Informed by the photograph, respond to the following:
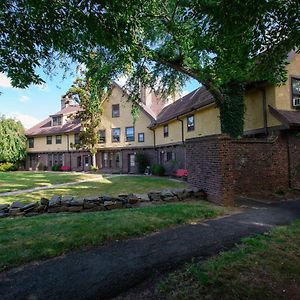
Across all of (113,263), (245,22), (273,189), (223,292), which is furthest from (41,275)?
(273,189)

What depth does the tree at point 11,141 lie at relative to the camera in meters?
37.6

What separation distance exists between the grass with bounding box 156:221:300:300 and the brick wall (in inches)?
201

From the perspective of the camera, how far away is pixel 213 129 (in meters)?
17.5

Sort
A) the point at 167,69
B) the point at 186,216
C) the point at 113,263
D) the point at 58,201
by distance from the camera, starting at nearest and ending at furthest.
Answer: the point at 113,263 < the point at 186,216 < the point at 58,201 < the point at 167,69

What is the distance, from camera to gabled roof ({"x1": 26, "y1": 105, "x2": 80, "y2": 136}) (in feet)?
123

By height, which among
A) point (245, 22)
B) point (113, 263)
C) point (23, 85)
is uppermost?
point (245, 22)

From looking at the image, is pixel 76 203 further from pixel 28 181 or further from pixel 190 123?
pixel 190 123

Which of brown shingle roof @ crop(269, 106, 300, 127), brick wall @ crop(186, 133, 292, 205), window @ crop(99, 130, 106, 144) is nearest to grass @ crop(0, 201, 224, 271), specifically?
brick wall @ crop(186, 133, 292, 205)

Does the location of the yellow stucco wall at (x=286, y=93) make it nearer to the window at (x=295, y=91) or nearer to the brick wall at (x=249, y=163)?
the window at (x=295, y=91)

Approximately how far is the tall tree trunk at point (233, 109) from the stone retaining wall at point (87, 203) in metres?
5.10

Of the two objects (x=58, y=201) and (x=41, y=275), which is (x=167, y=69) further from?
(x=41, y=275)

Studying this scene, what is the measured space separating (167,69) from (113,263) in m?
13.6

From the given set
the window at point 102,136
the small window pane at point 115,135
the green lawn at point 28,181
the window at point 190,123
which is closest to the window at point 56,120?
the window at point 102,136

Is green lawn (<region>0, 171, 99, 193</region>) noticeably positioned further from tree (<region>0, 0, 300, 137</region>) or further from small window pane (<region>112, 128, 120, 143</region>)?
tree (<region>0, 0, 300, 137</region>)
